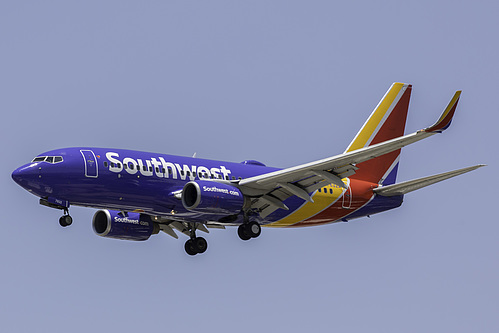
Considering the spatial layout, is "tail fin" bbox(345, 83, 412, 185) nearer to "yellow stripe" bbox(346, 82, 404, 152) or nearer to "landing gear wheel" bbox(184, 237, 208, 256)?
"yellow stripe" bbox(346, 82, 404, 152)

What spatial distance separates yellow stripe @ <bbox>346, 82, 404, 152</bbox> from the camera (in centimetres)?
5209

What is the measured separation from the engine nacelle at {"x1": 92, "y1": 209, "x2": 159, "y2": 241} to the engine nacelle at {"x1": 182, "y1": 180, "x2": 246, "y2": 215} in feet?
20.3

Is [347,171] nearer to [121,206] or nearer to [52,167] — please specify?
[121,206]

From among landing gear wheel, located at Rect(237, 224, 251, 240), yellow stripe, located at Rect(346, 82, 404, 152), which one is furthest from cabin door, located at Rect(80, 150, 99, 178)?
yellow stripe, located at Rect(346, 82, 404, 152)

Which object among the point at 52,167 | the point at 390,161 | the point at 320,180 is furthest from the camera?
the point at 390,161

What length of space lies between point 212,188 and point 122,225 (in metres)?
7.38

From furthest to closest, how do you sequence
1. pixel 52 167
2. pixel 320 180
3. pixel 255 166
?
pixel 255 166
pixel 320 180
pixel 52 167

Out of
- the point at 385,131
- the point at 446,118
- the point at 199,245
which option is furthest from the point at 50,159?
the point at 385,131

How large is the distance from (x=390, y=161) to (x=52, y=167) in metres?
20.3

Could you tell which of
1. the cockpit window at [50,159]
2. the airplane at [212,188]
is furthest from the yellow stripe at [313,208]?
the cockpit window at [50,159]

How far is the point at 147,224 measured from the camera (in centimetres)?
4825

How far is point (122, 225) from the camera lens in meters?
47.8

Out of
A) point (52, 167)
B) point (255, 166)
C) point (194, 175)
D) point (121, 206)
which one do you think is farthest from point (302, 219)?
point (52, 167)

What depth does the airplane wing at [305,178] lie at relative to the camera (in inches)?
1578
